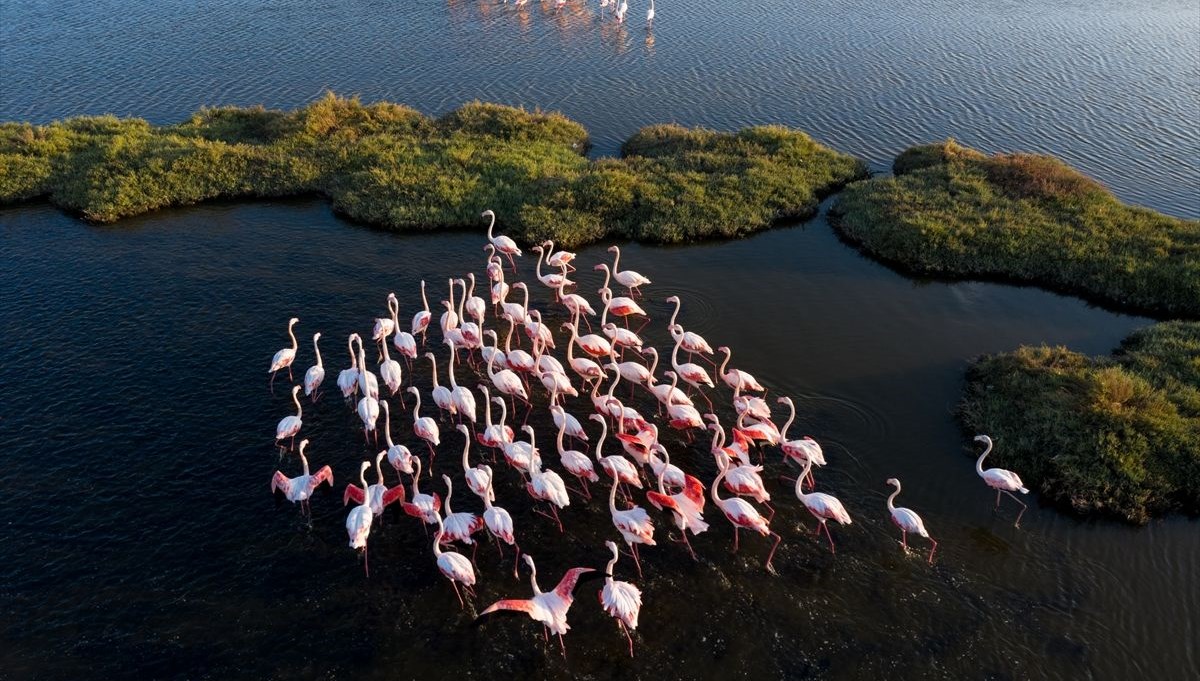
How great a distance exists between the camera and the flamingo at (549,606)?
1241 cm

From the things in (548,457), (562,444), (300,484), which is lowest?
(548,457)

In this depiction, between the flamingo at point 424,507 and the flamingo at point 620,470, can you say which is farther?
the flamingo at point 620,470

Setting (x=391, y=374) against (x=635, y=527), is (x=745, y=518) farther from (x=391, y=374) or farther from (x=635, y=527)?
(x=391, y=374)

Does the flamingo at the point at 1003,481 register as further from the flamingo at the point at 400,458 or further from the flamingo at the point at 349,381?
the flamingo at the point at 349,381

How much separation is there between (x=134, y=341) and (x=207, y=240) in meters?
6.30

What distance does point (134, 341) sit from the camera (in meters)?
20.0

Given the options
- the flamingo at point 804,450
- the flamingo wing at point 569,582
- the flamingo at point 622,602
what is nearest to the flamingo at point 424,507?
the flamingo wing at point 569,582

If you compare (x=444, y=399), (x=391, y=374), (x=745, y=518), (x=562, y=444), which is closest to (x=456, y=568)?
(x=562, y=444)

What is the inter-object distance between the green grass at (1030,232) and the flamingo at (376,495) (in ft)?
56.7

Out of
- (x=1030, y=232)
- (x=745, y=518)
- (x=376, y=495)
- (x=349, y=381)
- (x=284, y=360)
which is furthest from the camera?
(x=1030, y=232)

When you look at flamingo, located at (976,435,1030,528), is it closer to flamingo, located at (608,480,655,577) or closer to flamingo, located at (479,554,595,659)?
flamingo, located at (608,480,655,577)

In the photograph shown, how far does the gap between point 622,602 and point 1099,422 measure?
11.4 meters

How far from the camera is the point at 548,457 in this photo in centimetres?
1688

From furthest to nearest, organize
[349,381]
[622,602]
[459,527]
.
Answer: [349,381] → [459,527] → [622,602]
